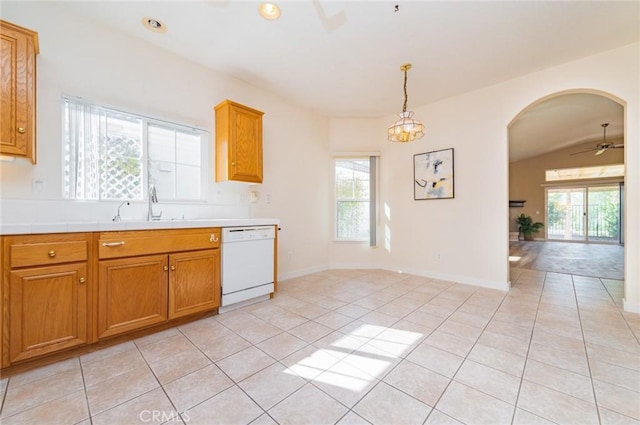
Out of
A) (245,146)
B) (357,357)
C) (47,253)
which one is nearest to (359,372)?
(357,357)

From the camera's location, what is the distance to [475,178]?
11.8ft

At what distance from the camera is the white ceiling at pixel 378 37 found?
83.7 inches

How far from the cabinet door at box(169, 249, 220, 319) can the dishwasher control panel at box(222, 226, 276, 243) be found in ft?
0.59

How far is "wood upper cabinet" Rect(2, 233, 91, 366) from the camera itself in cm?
150

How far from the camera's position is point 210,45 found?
2.59 m

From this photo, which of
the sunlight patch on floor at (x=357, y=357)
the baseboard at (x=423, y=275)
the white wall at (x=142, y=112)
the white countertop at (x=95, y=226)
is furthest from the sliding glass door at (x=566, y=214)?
the white countertop at (x=95, y=226)

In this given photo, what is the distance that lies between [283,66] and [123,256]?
2.60 m

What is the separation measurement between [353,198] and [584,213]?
9571 mm

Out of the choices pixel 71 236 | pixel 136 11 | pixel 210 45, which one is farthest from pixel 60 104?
pixel 210 45

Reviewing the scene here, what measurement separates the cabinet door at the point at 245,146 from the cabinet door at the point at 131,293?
126 cm

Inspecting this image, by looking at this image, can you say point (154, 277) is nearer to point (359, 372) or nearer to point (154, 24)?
point (359, 372)

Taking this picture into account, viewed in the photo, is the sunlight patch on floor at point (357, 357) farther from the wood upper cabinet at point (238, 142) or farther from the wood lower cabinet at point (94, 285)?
the wood upper cabinet at point (238, 142)

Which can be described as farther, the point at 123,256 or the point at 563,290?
the point at 563,290

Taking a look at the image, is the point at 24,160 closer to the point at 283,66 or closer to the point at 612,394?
the point at 283,66
